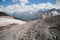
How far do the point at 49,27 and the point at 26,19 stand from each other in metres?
1.00

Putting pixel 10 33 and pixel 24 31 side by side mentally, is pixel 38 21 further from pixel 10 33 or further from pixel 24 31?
pixel 10 33

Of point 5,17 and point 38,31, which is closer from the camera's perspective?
point 38,31

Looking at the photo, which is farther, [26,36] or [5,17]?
[5,17]

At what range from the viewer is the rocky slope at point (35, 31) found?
5.86 m

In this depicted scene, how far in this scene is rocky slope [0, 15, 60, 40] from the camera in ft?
19.2

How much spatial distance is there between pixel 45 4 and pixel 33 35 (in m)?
1.38

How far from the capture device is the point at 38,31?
593 cm

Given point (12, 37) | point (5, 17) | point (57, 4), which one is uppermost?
point (57, 4)

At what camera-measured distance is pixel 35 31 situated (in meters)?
5.94

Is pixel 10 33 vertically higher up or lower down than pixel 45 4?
lower down

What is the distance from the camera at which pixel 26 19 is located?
6.26 m

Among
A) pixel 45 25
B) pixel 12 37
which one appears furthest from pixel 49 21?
pixel 12 37

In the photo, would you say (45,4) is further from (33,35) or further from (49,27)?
(33,35)

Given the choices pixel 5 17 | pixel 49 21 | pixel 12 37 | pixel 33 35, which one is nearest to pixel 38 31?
pixel 33 35
